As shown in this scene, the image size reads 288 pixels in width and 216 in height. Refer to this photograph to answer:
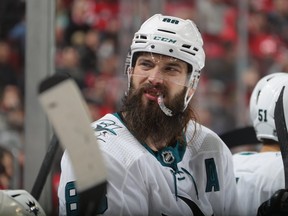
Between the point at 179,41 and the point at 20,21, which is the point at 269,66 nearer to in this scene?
the point at 20,21

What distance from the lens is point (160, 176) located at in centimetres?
250

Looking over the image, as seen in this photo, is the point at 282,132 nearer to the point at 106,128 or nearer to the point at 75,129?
the point at 106,128

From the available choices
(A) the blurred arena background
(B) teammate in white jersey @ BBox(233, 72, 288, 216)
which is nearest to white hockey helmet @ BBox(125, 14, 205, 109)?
(B) teammate in white jersey @ BBox(233, 72, 288, 216)

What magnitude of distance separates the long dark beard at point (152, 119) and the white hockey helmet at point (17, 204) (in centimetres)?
44

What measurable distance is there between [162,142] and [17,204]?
60cm

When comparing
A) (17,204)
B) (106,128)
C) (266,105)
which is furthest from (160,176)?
(266,105)

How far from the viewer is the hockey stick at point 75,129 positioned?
1440mm

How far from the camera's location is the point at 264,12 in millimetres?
6945

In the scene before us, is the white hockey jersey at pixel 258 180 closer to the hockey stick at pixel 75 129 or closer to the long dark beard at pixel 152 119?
the long dark beard at pixel 152 119

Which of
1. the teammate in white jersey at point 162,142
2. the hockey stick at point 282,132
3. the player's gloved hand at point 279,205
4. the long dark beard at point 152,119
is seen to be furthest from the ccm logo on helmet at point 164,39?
the player's gloved hand at point 279,205

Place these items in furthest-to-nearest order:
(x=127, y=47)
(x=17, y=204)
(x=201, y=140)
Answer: (x=127, y=47) → (x=201, y=140) → (x=17, y=204)

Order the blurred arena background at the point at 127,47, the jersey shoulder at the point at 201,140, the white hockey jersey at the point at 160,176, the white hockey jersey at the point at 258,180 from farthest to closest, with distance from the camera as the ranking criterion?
the blurred arena background at the point at 127,47 < the white hockey jersey at the point at 258,180 < the jersey shoulder at the point at 201,140 < the white hockey jersey at the point at 160,176

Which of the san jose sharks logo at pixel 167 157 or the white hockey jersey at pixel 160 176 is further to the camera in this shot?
the san jose sharks logo at pixel 167 157

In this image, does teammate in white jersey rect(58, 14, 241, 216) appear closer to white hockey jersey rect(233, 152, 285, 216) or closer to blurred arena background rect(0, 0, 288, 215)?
white hockey jersey rect(233, 152, 285, 216)
